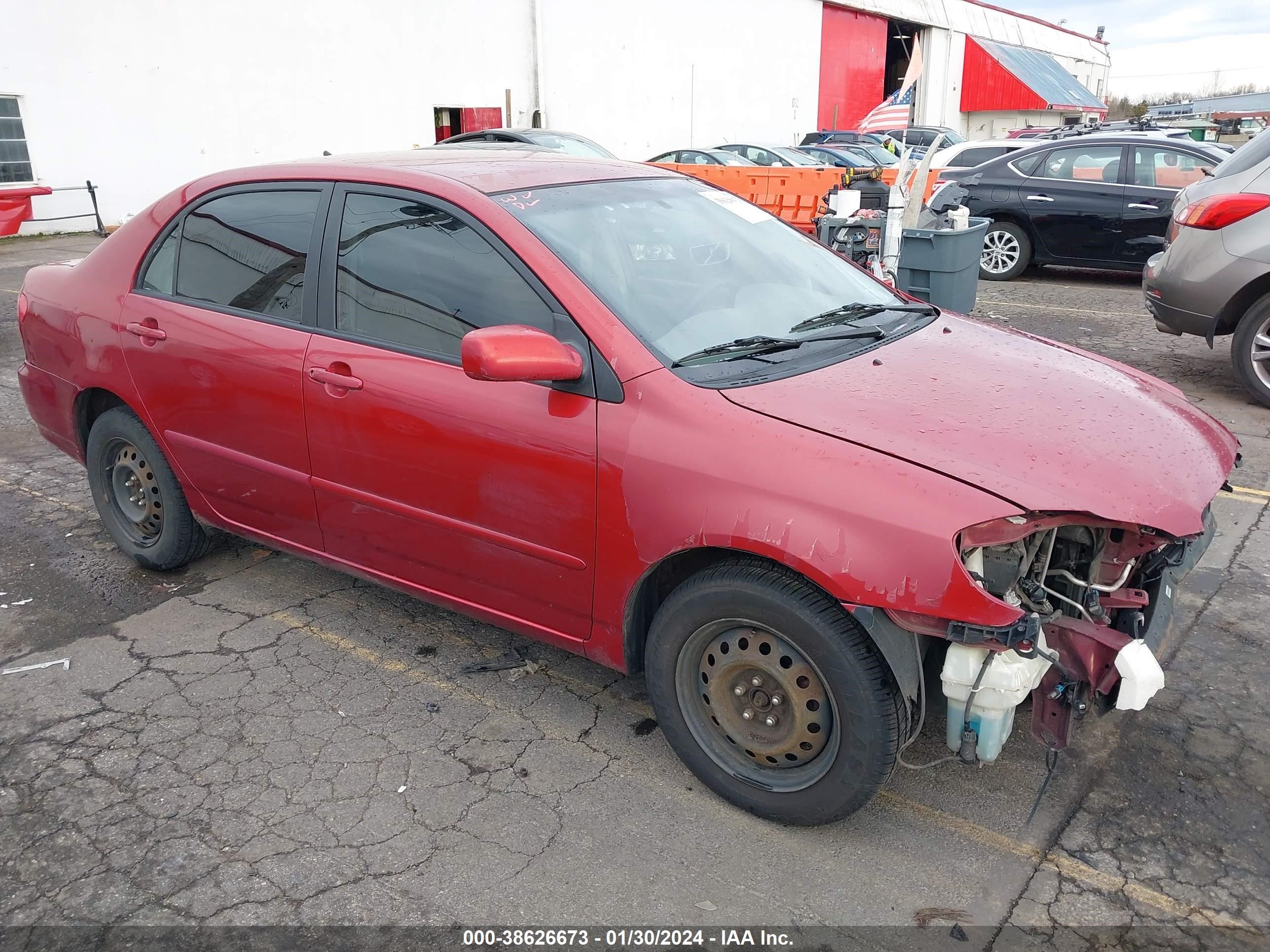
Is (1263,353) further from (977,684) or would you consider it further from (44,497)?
(44,497)

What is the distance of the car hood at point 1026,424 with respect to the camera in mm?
2400

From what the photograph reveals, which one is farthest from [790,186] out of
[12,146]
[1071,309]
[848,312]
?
[12,146]

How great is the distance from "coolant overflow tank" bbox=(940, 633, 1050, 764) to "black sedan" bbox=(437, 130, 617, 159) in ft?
35.8

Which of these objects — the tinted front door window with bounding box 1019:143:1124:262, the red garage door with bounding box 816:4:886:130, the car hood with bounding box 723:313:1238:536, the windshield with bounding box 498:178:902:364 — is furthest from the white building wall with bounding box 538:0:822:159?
the car hood with bounding box 723:313:1238:536

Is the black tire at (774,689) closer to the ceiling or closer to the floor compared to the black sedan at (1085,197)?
closer to the floor

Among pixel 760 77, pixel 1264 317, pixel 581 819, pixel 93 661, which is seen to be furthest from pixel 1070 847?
pixel 760 77

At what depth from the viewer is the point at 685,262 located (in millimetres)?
3250

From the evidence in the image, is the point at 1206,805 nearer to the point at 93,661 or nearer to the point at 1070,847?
the point at 1070,847

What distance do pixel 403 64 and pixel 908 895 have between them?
68.4 feet

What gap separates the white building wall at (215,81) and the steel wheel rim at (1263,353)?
16.6 metres

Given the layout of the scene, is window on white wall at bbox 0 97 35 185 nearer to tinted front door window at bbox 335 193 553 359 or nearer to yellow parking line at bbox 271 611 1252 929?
tinted front door window at bbox 335 193 553 359

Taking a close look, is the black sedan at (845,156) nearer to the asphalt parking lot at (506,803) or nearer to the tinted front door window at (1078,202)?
→ the tinted front door window at (1078,202)

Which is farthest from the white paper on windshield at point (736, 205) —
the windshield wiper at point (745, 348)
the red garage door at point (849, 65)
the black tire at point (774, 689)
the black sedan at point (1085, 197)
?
the red garage door at point (849, 65)

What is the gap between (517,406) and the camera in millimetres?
2904
